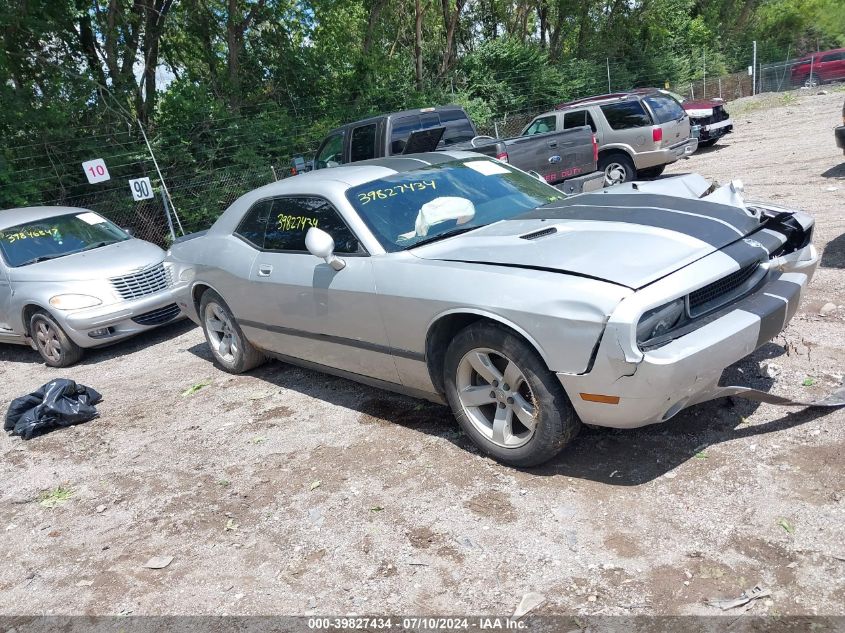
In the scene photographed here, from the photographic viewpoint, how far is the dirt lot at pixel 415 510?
284 centimetres

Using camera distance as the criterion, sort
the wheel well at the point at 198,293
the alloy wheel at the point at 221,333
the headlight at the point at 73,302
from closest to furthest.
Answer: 1. the alloy wheel at the point at 221,333
2. the wheel well at the point at 198,293
3. the headlight at the point at 73,302

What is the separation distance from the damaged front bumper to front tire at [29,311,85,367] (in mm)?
6209

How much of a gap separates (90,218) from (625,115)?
9.65m

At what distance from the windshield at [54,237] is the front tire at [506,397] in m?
6.17

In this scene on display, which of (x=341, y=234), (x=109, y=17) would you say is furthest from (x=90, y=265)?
(x=109, y=17)

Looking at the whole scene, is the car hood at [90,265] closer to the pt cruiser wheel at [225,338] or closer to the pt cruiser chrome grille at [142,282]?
the pt cruiser chrome grille at [142,282]

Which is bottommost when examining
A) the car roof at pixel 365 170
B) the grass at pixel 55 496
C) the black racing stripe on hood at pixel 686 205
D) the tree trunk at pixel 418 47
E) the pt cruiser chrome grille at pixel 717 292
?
the grass at pixel 55 496

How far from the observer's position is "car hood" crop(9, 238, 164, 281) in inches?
293

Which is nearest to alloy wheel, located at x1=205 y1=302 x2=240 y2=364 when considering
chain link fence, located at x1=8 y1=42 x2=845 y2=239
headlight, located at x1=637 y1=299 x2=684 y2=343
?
headlight, located at x1=637 y1=299 x2=684 y2=343

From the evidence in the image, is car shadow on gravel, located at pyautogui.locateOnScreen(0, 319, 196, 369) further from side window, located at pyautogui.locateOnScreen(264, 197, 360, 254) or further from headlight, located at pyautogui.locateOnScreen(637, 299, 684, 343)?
headlight, located at pyautogui.locateOnScreen(637, 299, 684, 343)

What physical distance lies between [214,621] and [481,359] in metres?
1.79

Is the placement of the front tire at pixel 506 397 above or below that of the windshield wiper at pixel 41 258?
below

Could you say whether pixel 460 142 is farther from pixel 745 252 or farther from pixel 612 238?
pixel 745 252

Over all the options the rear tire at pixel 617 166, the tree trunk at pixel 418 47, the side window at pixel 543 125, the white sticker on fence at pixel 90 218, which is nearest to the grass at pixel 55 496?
the white sticker on fence at pixel 90 218
